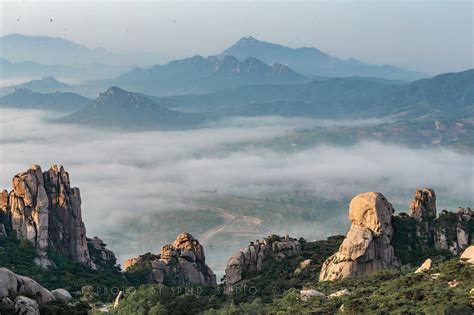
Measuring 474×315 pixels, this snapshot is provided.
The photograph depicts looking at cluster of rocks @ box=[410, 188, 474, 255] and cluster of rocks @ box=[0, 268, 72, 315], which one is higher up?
cluster of rocks @ box=[410, 188, 474, 255]

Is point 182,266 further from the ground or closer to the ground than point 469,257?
further from the ground

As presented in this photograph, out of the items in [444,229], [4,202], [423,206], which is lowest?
[444,229]

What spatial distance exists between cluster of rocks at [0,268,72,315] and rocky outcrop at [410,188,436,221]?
54.6 m

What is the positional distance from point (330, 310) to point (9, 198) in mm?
57038

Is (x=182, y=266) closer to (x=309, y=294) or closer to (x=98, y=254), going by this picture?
(x=98, y=254)

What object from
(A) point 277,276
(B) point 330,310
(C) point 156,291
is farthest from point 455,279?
(A) point 277,276

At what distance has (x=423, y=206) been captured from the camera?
94562 millimetres

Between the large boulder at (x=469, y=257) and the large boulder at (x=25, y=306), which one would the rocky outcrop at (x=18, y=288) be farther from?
the large boulder at (x=469, y=257)

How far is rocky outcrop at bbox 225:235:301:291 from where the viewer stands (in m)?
87.5

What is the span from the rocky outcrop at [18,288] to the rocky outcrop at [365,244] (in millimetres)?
34317

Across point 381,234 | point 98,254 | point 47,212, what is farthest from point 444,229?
point 47,212

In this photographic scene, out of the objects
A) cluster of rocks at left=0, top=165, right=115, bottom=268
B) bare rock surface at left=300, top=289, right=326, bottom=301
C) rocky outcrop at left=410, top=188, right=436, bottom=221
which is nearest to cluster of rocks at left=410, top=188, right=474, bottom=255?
rocky outcrop at left=410, top=188, right=436, bottom=221

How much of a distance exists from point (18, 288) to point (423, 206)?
58.9 m

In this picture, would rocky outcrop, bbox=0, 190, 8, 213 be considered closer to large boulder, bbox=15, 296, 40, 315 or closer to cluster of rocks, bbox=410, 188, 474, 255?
cluster of rocks, bbox=410, 188, 474, 255
